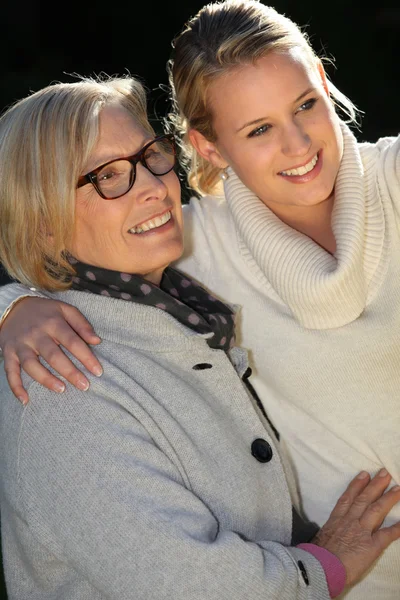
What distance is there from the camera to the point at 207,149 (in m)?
2.44

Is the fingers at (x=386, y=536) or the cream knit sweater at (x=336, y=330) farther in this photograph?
the cream knit sweater at (x=336, y=330)

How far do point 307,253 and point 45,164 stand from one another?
0.78 m

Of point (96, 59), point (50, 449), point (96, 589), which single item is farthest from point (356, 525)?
point (96, 59)

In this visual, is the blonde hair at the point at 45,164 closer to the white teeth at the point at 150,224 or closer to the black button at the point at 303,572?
the white teeth at the point at 150,224

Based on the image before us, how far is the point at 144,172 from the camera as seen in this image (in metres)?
2.02

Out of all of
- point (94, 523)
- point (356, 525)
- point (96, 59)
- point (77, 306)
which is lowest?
point (96, 59)

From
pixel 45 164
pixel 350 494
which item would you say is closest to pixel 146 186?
pixel 45 164

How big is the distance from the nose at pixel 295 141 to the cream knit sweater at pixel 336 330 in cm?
16

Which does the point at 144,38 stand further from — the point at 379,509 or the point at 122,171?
the point at 379,509

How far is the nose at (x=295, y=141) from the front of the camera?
214cm

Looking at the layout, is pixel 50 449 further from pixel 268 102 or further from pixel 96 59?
pixel 96 59

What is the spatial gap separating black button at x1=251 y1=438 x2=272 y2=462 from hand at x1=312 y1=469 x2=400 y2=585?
0.26 m

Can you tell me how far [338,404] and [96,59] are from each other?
569cm

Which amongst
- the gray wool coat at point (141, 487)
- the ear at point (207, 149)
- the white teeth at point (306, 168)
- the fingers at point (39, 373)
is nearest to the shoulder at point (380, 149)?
the white teeth at point (306, 168)
